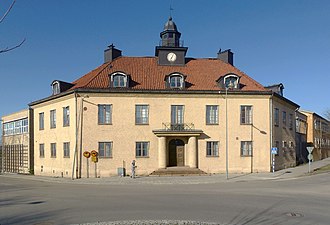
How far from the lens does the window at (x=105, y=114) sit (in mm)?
31359

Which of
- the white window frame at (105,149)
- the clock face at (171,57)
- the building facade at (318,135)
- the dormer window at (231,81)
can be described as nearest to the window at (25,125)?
the white window frame at (105,149)

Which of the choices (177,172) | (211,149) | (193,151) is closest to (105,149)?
(177,172)

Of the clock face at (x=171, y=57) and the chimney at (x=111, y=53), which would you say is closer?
the clock face at (x=171, y=57)

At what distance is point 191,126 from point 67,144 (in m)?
11.7

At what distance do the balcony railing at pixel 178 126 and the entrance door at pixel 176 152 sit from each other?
151cm

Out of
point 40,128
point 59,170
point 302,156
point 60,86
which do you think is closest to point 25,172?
point 40,128

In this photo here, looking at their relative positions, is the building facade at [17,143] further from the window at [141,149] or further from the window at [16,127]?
the window at [141,149]

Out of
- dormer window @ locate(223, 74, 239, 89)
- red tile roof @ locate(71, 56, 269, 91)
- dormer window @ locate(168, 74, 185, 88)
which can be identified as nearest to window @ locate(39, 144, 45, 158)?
red tile roof @ locate(71, 56, 269, 91)

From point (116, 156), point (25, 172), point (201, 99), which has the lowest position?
point (25, 172)

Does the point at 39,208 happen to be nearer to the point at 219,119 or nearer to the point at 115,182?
the point at 115,182

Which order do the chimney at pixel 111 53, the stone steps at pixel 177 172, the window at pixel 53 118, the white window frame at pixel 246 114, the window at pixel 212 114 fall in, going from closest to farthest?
the stone steps at pixel 177 172
the window at pixel 212 114
the white window frame at pixel 246 114
the window at pixel 53 118
the chimney at pixel 111 53

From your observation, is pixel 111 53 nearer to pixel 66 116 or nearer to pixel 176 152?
pixel 66 116

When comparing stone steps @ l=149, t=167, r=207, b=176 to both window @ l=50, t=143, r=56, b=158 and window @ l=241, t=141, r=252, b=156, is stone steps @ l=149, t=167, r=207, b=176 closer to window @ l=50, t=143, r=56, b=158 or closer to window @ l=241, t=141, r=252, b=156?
window @ l=241, t=141, r=252, b=156

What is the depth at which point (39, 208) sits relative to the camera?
13.5 meters
